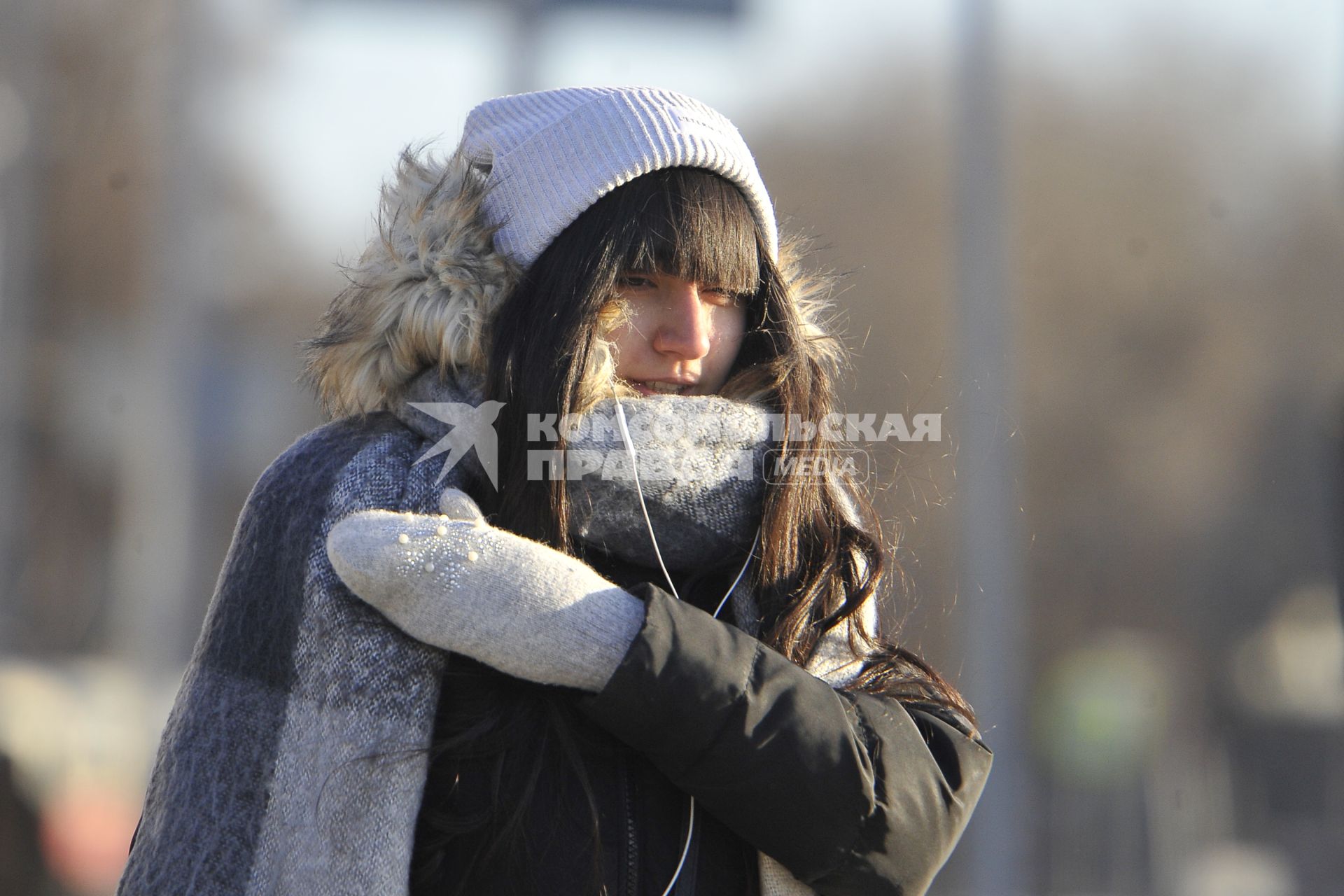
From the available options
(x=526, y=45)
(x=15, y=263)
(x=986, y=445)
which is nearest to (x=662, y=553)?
(x=986, y=445)

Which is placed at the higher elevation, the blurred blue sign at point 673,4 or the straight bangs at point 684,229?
the blurred blue sign at point 673,4

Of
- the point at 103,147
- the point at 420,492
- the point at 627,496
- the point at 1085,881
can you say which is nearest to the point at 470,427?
the point at 420,492

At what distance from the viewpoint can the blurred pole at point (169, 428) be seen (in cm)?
983

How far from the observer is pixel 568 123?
62.4 inches

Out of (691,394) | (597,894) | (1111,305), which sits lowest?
(597,894)

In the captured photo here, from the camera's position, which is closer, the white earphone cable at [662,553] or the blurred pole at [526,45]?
the white earphone cable at [662,553]

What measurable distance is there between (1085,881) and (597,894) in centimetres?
748

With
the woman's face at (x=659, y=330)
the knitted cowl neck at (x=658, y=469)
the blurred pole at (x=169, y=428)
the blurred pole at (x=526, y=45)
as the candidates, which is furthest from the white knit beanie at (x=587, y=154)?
the blurred pole at (x=169, y=428)

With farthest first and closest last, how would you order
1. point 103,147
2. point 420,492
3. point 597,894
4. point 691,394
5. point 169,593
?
point 103,147 → point 169,593 → point 691,394 → point 420,492 → point 597,894

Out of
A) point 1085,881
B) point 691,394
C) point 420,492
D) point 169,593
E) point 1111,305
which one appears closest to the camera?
point 420,492

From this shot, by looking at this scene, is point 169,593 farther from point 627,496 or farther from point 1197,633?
point 627,496

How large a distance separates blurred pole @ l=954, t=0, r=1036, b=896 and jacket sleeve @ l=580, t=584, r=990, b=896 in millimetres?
3641

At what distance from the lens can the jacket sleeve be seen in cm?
120

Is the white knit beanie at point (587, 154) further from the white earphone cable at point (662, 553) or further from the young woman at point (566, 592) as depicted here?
the white earphone cable at point (662, 553)
